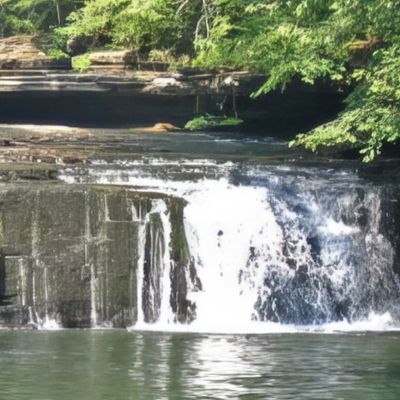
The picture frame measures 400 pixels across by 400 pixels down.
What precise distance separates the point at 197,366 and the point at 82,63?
14616 millimetres

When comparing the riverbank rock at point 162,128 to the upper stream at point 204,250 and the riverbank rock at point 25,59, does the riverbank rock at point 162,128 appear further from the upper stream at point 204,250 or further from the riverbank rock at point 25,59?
the upper stream at point 204,250

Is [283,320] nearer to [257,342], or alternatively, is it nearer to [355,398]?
[257,342]

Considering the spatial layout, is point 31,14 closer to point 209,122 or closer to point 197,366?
point 209,122

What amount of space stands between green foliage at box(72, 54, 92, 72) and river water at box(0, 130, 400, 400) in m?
6.73

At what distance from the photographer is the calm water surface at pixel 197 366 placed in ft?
26.4

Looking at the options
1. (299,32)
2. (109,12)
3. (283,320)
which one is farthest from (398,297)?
(109,12)

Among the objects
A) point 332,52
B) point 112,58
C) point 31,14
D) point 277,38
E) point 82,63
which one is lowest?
point 332,52

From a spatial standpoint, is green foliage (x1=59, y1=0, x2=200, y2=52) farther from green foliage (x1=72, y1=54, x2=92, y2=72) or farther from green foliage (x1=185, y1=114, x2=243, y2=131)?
green foliage (x1=185, y1=114, x2=243, y2=131)

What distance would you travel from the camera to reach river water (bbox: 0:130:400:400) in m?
12.2

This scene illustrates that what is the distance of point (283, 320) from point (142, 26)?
11.0m

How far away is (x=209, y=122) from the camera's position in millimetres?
24266

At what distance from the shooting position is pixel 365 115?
1298cm

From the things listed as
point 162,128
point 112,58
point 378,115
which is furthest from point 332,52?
point 162,128

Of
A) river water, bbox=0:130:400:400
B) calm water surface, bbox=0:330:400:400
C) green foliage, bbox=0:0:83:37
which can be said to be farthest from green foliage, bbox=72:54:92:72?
calm water surface, bbox=0:330:400:400
